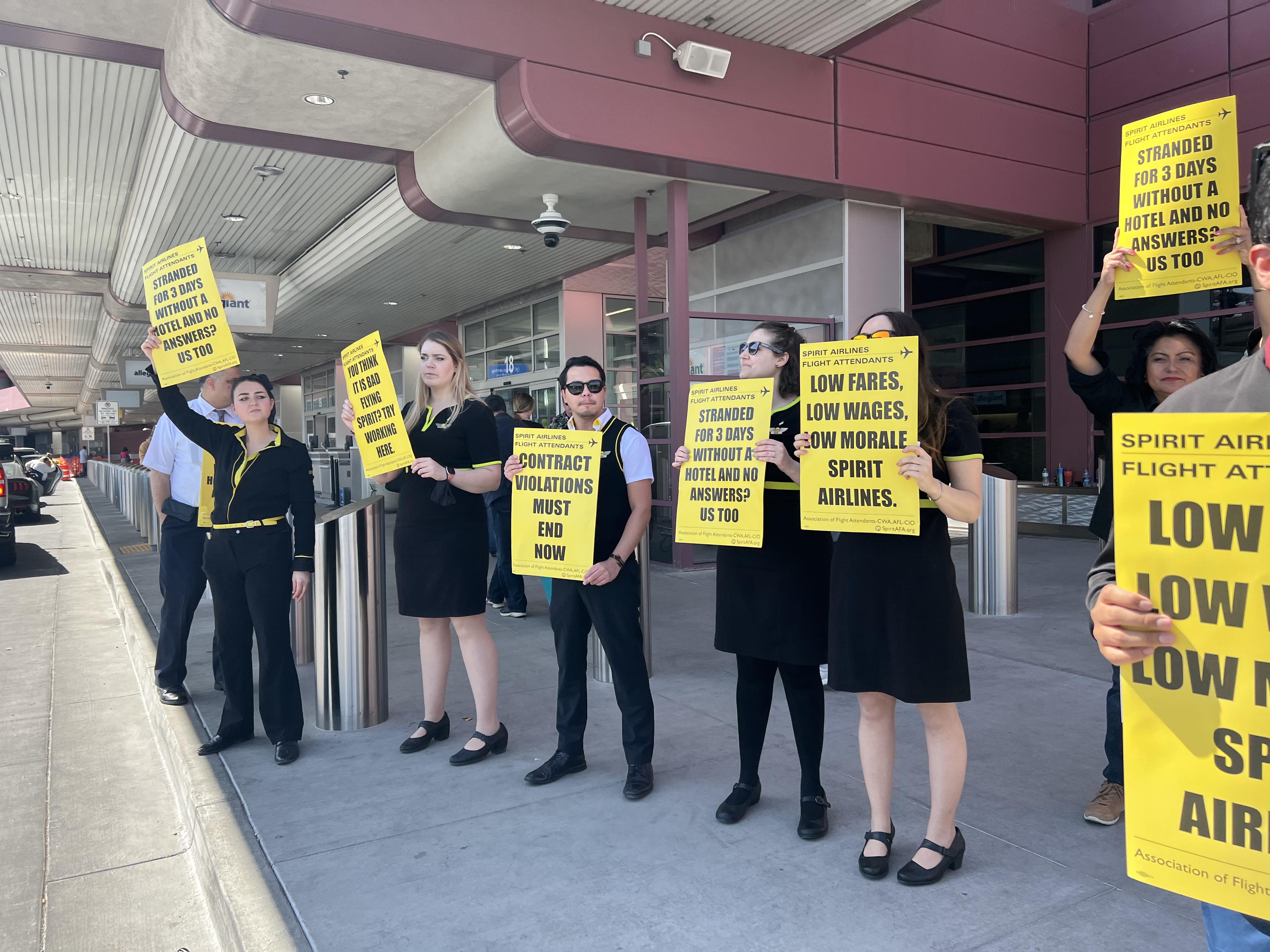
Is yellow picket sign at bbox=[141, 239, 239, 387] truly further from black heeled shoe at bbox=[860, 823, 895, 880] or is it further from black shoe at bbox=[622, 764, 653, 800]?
black heeled shoe at bbox=[860, 823, 895, 880]

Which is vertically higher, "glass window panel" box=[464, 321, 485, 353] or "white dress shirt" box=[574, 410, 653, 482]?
"glass window panel" box=[464, 321, 485, 353]

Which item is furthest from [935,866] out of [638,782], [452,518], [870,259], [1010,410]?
[1010,410]

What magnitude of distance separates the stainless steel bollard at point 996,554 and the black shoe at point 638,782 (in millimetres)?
4544

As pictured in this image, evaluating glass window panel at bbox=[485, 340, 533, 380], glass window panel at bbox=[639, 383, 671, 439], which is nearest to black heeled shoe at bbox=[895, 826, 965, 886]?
glass window panel at bbox=[639, 383, 671, 439]

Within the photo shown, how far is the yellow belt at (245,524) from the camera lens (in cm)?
425

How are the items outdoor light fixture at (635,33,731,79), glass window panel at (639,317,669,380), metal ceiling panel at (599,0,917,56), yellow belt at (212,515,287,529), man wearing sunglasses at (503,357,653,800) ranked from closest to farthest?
1. man wearing sunglasses at (503,357,653,800)
2. yellow belt at (212,515,287,529)
3. metal ceiling panel at (599,0,917,56)
4. outdoor light fixture at (635,33,731,79)
5. glass window panel at (639,317,669,380)

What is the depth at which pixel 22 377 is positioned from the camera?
41.8 m

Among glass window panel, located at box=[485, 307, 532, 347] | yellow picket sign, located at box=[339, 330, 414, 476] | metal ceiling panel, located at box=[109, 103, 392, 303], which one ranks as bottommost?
yellow picket sign, located at box=[339, 330, 414, 476]

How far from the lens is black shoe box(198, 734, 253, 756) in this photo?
4367 mm

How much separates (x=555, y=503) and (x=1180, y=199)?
114 inches

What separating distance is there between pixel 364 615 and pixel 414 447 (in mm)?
1128

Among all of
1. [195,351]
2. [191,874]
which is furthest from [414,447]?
[191,874]

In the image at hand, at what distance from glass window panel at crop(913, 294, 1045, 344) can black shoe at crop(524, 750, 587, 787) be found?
1080cm

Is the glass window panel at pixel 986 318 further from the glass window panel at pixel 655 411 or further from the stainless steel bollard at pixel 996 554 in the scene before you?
the stainless steel bollard at pixel 996 554
